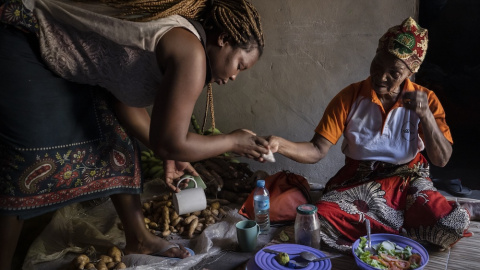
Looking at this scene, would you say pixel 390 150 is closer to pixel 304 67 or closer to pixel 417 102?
pixel 417 102

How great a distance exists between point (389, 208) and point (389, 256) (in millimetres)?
412

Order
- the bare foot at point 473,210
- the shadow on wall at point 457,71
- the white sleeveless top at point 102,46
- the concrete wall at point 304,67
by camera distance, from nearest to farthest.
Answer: the white sleeveless top at point 102,46 → the bare foot at point 473,210 → the shadow on wall at point 457,71 → the concrete wall at point 304,67

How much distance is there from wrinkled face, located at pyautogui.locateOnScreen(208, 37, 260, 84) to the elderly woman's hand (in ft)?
2.94

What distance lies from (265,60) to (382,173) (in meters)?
1.57

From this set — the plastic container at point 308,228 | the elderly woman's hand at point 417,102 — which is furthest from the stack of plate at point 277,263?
the elderly woman's hand at point 417,102

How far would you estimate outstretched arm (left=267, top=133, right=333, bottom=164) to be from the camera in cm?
222

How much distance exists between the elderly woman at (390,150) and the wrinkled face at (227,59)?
0.52 meters

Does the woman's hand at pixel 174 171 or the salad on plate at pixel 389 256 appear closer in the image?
the salad on plate at pixel 389 256

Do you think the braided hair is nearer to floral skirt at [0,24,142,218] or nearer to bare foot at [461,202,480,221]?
floral skirt at [0,24,142,218]

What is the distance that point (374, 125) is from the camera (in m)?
2.41

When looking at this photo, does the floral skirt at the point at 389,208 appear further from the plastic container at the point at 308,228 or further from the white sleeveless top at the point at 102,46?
the white sleeveless top at the point at 102,46

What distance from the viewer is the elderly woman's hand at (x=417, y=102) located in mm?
2119

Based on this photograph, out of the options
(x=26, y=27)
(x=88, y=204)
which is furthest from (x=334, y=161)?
(x=26, y=27)

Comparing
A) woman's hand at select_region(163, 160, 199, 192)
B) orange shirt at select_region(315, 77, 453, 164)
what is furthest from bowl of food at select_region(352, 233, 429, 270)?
woman's hand at select_region(163, 160, 199, 192)
